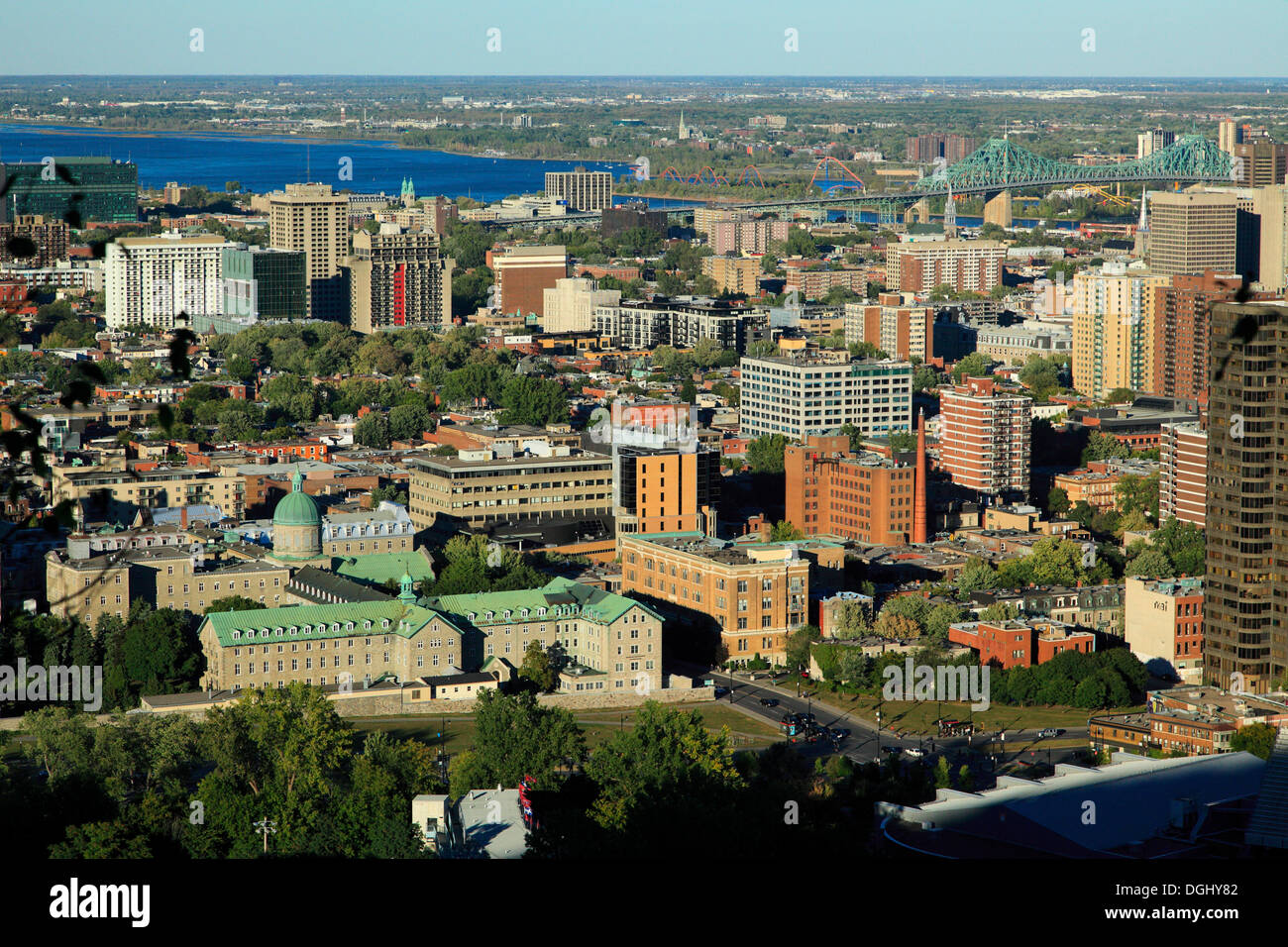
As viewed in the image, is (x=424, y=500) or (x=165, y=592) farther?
(x=424, y=500)

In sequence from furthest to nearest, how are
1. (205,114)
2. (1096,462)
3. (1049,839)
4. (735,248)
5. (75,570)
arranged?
1. (205,114)
2. (735,248)
3. (1096,462)
4. (75,570)
5. (1049,839)

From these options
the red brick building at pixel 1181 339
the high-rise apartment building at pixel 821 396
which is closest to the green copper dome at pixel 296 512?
the high-rise apartment building at pixel 821 396

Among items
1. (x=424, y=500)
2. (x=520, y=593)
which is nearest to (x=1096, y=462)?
(x=424, y=500)

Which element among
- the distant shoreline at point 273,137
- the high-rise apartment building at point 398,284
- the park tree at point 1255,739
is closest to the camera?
the park tree at point 1255,739


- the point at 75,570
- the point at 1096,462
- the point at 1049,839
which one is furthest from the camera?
the point at 1096,462

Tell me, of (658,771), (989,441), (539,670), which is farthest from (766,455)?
(658,771)

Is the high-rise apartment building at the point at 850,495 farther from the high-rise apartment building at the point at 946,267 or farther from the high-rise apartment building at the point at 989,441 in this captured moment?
the high-rise apartment building at the point at 946,267
